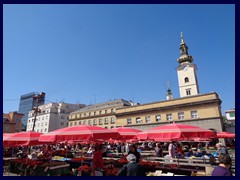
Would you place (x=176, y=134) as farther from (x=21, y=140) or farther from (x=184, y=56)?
(x=184, y=56)

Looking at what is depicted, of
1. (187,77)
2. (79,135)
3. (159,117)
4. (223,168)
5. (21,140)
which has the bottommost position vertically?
(21,140)

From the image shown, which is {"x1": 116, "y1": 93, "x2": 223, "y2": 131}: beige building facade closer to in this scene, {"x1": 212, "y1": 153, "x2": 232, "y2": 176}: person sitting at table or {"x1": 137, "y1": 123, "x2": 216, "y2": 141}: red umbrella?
{"x1": 137, "y1": 123, "x2": 216, "y2": 141}: red umbrella

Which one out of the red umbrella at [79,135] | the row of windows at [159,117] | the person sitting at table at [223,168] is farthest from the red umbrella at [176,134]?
the row of windows at [159,117]

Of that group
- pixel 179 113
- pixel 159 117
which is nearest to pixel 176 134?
pixel 179 113

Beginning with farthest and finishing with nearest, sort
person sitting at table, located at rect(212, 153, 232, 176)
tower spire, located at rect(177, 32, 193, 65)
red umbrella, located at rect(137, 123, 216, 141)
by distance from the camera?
tower spire, located at rect(177, 32, 193, 65) < red umbrella, located at rect(137, 123, 216, 141) < person sitting at table, located at rect(212, 153, 232, 176)

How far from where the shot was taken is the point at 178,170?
8398 mm

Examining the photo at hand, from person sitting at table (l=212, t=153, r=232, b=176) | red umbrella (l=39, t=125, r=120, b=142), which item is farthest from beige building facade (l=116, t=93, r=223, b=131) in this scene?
person sitting at table (l=212, t=153, r=232, b=176)

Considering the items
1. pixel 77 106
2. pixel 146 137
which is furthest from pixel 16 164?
pixel 77 106

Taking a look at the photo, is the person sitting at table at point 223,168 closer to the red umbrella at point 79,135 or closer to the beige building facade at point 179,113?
the red umbrella at point 79,135

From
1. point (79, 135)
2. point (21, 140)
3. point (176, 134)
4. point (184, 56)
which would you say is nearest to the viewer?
point (79, 135)

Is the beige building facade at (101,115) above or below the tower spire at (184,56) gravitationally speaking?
below

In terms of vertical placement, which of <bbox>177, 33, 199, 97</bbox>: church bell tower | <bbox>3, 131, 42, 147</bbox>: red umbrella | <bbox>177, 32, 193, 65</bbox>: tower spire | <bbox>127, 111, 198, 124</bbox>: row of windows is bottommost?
<bbox>3, 131, 42, 147</bbox>: red umbrella
